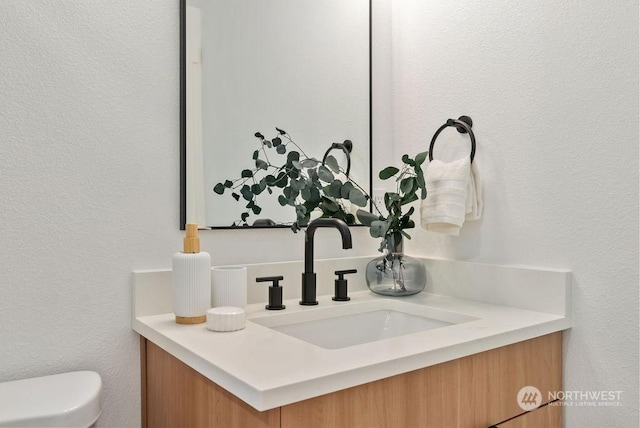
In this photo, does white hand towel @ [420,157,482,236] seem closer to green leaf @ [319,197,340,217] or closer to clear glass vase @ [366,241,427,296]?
clear glass vase @ [366,241,427,296]

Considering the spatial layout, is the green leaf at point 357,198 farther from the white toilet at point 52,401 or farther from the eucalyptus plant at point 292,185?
the white toilet at point 52,401

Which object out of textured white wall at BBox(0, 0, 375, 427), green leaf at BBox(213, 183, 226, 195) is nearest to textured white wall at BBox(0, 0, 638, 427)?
textured white wall at BBox(0, 0, 375, 427)

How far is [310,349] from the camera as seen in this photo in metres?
0.87

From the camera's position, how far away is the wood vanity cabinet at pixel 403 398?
77 cm

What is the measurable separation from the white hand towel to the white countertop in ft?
0.62

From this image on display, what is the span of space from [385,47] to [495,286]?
0.86 m

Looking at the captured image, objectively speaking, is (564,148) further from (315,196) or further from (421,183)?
(315,196)

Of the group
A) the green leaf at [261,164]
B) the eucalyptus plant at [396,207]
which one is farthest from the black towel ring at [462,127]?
the green leaf at [261,164]

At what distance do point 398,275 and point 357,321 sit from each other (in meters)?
0.18

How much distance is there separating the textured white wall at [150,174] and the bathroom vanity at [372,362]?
2.4 inches

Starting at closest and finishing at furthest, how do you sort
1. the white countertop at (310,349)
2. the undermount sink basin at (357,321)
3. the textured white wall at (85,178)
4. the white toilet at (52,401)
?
the white countertop at (310,349), the white toilet at (52,401), the textured white wall at (85,178), the undermount sink basin at (357,321)

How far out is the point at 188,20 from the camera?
1.25m

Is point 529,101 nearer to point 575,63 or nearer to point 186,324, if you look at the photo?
point 575,63

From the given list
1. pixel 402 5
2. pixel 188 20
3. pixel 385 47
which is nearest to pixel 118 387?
pixel 188 20
